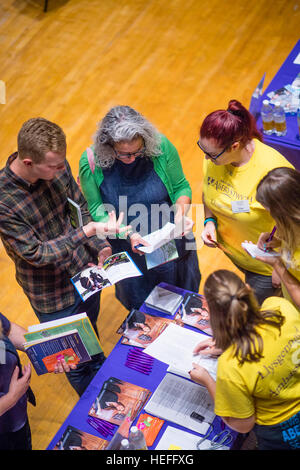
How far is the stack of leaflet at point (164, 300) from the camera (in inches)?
129

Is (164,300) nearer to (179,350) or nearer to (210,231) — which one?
(179,350)

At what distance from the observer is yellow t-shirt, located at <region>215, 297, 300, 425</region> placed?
→ 7.63ft

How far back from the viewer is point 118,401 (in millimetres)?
2861

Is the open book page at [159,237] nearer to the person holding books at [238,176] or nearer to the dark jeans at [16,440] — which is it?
the person holding books at [238,176]

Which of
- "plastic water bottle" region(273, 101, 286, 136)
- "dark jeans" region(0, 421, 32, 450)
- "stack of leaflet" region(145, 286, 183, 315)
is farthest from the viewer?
"plastic water bottle" region(273, 101, 286, 136)

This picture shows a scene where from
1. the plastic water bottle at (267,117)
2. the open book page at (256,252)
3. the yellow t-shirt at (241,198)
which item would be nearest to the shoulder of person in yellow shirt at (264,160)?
the yellow t-shirt at (241,198)

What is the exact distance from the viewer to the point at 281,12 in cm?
664

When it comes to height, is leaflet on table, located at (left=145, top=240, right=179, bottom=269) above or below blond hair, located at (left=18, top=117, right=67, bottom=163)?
below

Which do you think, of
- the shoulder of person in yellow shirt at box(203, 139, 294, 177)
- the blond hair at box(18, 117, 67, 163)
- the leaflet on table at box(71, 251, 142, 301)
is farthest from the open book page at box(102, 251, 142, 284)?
the shoulder of person in yellow shirt at box(203, 139, 294, 177)

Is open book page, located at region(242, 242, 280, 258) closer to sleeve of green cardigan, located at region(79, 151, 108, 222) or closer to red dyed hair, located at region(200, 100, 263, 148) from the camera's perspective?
red dyed hair, located at region(200, 100, 263, 148)

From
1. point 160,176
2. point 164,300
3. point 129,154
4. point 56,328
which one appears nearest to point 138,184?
point 160,176

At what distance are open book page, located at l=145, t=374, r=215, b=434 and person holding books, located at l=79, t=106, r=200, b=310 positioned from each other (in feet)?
2.95
